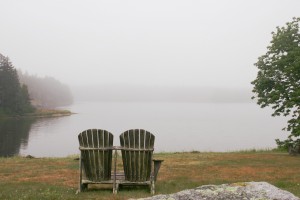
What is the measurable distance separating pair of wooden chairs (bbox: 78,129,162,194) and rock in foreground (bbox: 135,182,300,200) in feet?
24.1

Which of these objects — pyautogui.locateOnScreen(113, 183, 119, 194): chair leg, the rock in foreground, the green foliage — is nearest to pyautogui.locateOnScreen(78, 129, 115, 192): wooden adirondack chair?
pyautogui.locateOnScreen(113, 183, 119, 194): chair leg

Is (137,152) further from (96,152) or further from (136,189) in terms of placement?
(136,189)

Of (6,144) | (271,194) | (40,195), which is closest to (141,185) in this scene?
(40,195)

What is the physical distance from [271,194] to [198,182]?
10621 millimetres

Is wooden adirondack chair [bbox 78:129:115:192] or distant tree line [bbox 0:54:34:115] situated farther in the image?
distant tree line [bbox 0:54:34:115]

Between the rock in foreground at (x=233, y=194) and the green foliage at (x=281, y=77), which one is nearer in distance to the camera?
the rock in foreground at (x=233, y=194)

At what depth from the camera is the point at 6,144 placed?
198 feet

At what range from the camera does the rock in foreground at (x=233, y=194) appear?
510 cm

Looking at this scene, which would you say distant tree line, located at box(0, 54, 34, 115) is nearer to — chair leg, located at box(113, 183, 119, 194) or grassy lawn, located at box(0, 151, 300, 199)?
grassy lawn, located at box(0, 151, 300, 199)

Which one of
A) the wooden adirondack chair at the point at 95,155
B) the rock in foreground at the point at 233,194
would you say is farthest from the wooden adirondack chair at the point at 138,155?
the rock in foreground at the point at 233,194

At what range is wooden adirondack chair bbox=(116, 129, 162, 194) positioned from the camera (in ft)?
42.0

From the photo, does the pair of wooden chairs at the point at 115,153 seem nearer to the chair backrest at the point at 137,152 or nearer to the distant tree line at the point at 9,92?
the chair backrest at the point at 137,152

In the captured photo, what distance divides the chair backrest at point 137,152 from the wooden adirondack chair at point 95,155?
0.61 meters

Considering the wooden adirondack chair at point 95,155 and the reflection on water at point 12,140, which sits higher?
the wooden adirondack chair at point 95,155
